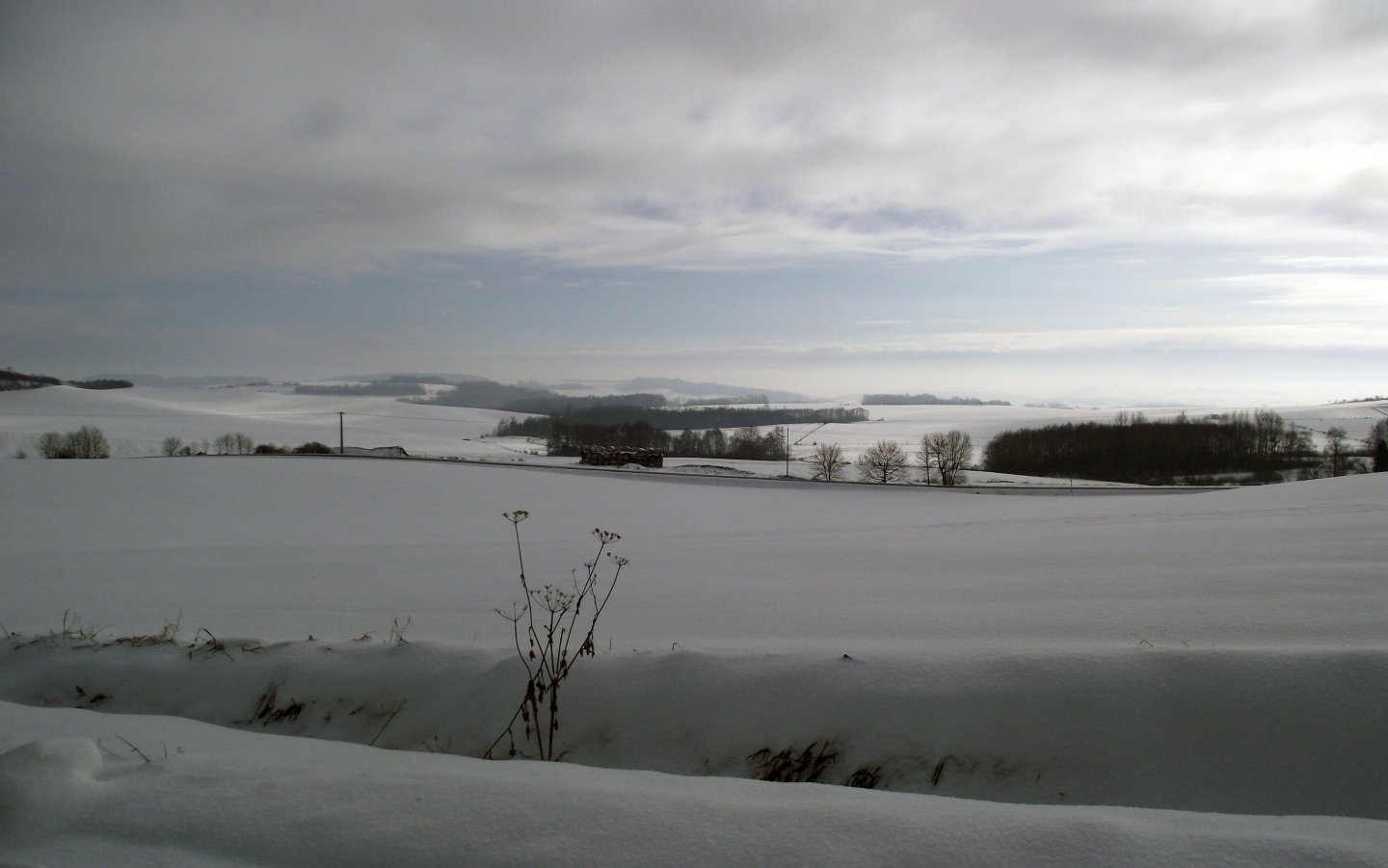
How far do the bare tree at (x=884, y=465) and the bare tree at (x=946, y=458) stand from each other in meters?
2.03

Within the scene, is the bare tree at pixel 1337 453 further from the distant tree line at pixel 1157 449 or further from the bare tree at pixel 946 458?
the bare tree at pixel 946 458

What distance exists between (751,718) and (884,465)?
53.6 m

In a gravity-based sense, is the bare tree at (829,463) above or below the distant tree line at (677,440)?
below

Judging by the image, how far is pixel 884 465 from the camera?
55.4 metres

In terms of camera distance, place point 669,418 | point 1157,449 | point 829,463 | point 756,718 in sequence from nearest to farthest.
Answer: point 756,718 < point 829,463 < point 1157,449 < point 669,418

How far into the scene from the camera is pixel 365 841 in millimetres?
2580

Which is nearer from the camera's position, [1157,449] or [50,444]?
[50,444]

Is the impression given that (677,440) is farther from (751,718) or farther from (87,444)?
(751,718)

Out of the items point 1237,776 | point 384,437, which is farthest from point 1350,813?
point 384,437

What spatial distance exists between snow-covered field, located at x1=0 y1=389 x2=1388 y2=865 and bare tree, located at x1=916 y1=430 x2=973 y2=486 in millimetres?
48840

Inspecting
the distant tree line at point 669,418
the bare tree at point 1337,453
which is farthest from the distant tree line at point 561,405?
the bare tree at point 1337,453

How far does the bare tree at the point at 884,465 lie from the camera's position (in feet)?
183

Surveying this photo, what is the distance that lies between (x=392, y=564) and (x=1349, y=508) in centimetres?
1416

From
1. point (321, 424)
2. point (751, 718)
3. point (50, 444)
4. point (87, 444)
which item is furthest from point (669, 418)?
point (751, 718)
